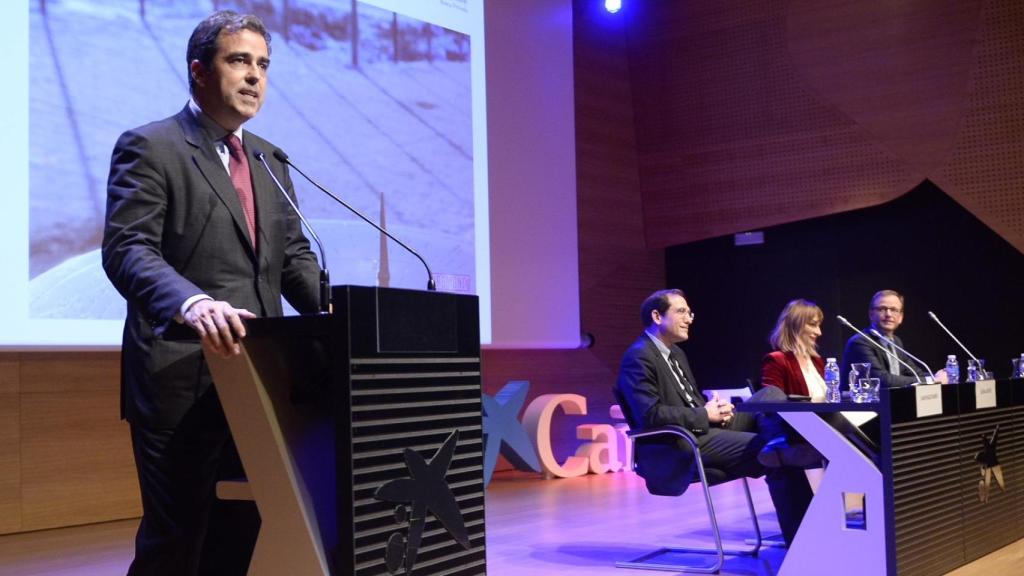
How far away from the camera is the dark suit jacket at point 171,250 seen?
1.80 metres

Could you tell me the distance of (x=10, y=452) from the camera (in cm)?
558

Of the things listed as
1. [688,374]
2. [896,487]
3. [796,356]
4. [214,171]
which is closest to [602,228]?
[796,356]

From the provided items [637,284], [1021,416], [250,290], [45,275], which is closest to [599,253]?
[637,284]

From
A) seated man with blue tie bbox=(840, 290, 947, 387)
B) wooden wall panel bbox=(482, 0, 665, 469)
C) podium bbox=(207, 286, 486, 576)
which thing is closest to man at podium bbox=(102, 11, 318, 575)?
podium bbox=(207, 286, 486, 576)

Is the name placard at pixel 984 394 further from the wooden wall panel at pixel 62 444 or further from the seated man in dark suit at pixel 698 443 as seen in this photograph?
the wooden wall panel at pixel 62 444

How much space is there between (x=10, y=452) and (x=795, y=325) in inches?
163

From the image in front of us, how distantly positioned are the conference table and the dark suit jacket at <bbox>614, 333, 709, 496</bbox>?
33 cm

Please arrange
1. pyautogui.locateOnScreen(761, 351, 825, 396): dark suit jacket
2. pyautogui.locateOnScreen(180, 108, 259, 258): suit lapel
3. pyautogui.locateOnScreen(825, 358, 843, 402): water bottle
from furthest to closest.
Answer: pyautogui.locateOnScreen(761, 351, 825, 396): dark suit jacket → pyautogui.locateOnScreen(825, 358, 843, 402): water bottle → pyautogui.locateOnScreen(180, 108, 259, 258): suit lapel

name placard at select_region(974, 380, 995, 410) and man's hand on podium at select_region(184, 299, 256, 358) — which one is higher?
man's hand on podium at select_region(184, 299, 256, 358)

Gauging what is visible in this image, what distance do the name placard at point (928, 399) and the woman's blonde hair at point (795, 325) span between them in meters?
1.40

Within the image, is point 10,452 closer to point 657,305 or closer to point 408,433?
point 657,305

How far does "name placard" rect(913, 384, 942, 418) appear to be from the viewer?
12.7 feet

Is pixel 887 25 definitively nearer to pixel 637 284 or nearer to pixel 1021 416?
pixel 637 284

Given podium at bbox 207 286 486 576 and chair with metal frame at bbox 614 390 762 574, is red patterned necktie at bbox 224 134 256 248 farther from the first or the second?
chair with metal frame at bbox 614 390 762 574
